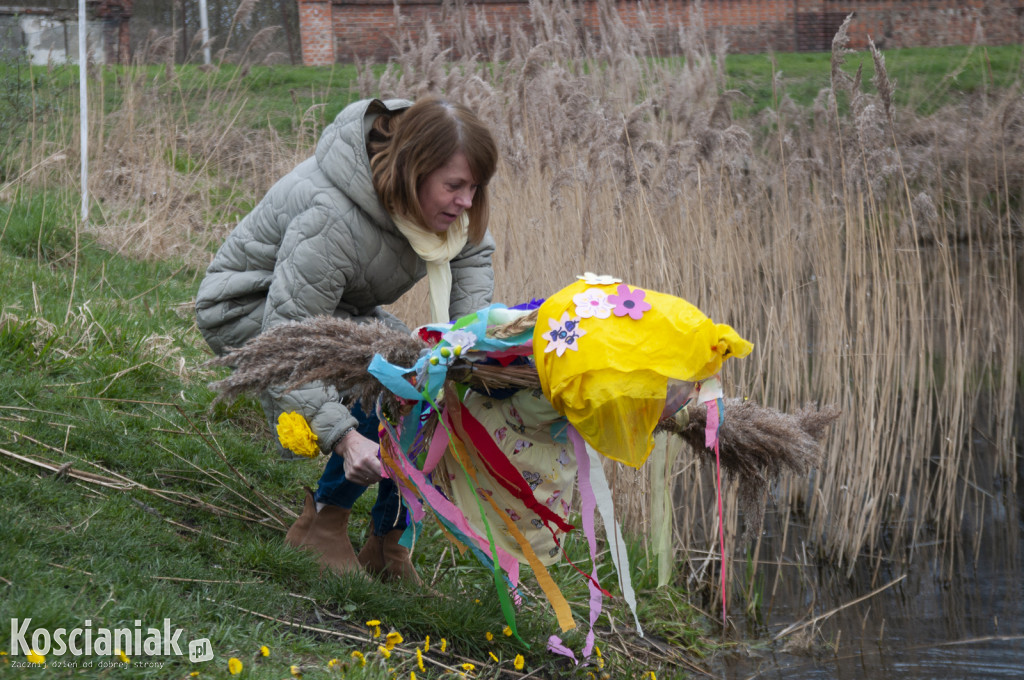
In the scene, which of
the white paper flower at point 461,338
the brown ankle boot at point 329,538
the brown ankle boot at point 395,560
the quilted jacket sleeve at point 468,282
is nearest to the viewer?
the white paper flower at point 461,338

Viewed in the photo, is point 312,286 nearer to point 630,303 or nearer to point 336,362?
point 336,362

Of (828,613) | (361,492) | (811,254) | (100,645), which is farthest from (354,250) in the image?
(811,254)

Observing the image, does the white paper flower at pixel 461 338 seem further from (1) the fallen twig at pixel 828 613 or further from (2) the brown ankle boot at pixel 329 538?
(1) the fallen twig at pixel 828 613

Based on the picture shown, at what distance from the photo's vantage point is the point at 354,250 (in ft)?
7.68

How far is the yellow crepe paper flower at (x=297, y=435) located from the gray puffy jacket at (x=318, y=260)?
0.07 feet

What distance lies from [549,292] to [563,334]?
230 cm

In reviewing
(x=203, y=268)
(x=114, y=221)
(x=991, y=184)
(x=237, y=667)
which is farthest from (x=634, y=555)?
(x=114, y=221)

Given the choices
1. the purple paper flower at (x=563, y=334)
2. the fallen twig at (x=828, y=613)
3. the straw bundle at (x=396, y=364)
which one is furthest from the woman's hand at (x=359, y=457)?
the fallen twig at (x=828, y=613)

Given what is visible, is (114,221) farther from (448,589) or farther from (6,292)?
(448,589)

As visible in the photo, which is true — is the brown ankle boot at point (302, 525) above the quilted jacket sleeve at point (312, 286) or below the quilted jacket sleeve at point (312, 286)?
below

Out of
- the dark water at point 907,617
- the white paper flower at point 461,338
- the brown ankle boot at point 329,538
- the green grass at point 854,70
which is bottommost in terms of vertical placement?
the dark water at point 907,617

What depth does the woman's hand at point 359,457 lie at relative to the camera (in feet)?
7.06

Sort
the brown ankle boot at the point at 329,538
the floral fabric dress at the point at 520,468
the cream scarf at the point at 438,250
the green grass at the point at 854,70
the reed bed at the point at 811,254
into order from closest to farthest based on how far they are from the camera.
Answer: the floral fabric dress at the point at 520,468, the cream scarf at the point at 438,250, the brown ankle boot at the point at 329,538, the reed bed at the point at 811,254, the green grass at the point at 854,70

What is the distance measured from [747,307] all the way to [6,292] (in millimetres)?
3422
